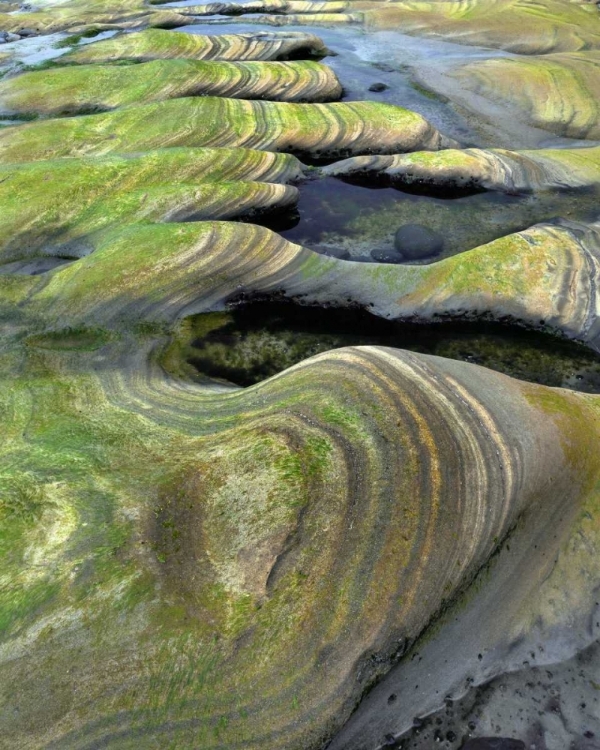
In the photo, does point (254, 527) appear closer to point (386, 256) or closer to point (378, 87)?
point (386, 256)

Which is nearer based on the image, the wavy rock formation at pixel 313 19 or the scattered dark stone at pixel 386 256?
the scattered dark stone at pixel 386 256

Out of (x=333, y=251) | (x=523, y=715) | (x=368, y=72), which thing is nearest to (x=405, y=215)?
(x=333, y=251)

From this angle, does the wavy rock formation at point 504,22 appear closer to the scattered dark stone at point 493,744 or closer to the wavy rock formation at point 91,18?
the wavy rock formation at point 91,18

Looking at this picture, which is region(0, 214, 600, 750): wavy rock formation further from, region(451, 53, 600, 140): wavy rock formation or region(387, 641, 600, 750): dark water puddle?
region(451, 53, 600, 140): wavy rock formation

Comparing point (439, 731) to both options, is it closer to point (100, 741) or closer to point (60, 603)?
point (100, 741)

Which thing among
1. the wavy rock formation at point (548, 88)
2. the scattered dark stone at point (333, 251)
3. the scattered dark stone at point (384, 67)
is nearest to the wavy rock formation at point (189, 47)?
the scattered dark stone at point (384, 67)

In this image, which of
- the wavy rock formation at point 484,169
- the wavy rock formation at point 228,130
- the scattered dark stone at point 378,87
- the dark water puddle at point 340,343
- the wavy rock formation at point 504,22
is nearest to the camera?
the dark water puddle at point 340,343

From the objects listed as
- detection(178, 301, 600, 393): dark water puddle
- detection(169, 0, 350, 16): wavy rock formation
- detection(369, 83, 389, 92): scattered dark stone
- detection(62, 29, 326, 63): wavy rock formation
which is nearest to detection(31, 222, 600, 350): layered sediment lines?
detection(178, 301, 600, 393): dark water puddle

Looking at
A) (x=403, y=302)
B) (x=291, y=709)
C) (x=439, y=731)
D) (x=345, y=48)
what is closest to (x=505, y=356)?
(x=403, y=302)
